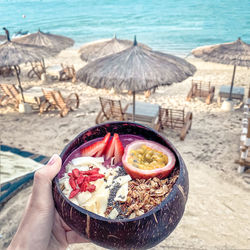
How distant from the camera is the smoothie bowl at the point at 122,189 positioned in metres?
1.05

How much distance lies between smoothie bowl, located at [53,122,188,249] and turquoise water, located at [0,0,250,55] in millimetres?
20976

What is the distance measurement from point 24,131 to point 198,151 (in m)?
4.66

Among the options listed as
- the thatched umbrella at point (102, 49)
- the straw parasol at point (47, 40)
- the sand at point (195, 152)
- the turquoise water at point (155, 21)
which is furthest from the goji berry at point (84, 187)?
the turquoise water at point (155, 21)

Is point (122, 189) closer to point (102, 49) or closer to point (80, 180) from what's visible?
point (80, 180)

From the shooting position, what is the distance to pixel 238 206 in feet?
12.8

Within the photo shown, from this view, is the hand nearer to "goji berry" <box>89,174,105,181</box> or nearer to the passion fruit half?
"goji berry" <box>89,174,105,181</box>

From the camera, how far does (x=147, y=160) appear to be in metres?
1.37

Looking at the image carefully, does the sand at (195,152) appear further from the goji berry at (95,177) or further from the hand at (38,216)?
the goji berry at (95,177)

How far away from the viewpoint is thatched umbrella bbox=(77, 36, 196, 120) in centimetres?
501

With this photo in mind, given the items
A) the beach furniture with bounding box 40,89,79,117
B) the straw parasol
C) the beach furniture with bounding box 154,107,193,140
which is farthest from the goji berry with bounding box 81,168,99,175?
the straw parasol

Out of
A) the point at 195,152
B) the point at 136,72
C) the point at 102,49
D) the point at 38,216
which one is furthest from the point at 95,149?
the point at 102,49

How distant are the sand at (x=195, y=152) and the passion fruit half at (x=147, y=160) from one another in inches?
87.9

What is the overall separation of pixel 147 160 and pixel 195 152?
4.58 meters

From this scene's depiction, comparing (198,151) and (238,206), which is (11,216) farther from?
(198,151)
